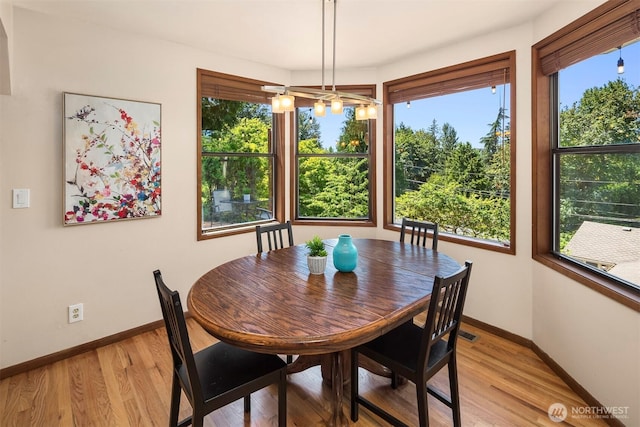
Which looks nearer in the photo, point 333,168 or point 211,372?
point 211,372

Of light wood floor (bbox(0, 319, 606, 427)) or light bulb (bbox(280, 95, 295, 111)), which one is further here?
light bulb (bbox(280, 95, 295, 111))

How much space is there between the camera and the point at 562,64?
2318mm

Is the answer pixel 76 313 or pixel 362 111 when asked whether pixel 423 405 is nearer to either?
pixel 362 111

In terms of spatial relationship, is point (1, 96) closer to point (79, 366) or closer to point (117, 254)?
point (117, 254)

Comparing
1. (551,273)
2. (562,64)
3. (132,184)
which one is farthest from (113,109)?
(551,273)

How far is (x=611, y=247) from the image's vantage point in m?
2.03

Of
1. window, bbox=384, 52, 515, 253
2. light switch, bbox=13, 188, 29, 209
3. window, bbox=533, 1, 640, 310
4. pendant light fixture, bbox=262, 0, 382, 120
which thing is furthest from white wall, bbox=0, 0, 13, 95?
window, bbox=533, 1, 640, 310

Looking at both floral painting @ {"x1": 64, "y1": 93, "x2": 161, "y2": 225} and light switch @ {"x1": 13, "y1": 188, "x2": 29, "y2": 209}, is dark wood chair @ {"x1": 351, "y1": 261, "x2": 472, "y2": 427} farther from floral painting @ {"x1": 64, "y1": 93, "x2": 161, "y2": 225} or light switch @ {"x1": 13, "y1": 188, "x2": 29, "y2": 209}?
light switch @ {"x1": 13, "y1": 188, "x2": 29, "y2": 209}

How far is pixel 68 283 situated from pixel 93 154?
1015 millimetres

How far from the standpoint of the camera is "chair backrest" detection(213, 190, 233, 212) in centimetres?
346

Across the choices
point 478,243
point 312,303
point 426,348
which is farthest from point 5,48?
point 478,243

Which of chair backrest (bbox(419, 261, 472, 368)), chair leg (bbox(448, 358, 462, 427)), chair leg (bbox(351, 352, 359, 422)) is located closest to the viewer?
chair backrest (bbox(419, 261, 472, 368))

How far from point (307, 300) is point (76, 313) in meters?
2.11

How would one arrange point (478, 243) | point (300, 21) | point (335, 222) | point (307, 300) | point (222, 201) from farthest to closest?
point (335, 222)
point (222, 201)
point (478, 243)
point (300, 21)
point (307, 300)
